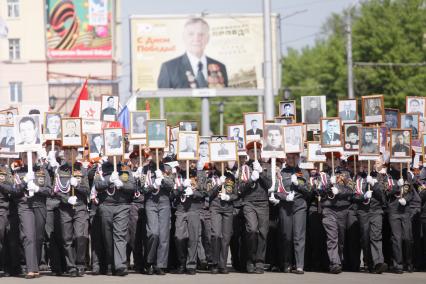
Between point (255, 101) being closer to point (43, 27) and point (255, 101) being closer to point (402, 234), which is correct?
point (43, 27)

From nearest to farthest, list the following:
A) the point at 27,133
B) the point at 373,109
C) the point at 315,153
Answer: the point at 27,133 < the point at 315,153 < the point at 373,109

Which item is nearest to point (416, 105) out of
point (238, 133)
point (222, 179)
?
point (238, 133)

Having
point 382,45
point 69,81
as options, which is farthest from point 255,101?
point 382,45

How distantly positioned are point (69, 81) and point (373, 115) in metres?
58.2

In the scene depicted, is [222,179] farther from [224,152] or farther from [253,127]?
[253,127]

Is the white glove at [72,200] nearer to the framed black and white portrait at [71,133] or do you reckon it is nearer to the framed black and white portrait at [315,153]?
the framed black and white portrait at [71,133]

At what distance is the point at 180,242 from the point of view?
62.5 ft

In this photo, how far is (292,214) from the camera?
757 inches

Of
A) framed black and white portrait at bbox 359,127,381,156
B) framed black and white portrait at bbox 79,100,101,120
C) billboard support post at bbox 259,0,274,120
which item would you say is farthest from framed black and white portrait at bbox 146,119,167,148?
billboard support post at bbox 259,0,274,120

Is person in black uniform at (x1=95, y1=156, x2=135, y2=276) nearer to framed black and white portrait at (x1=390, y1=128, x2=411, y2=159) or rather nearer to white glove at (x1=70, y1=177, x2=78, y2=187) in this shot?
white glove at (x1=70, y1=177, x2=78, y2=187)

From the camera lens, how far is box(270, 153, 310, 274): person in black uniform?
19.0 metres

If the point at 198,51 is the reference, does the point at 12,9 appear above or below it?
above

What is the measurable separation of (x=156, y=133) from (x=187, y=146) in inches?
20.5

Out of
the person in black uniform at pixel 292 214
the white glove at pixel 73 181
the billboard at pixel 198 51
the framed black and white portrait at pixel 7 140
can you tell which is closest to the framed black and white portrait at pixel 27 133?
the framed black and white portrait at pixel 7 140
